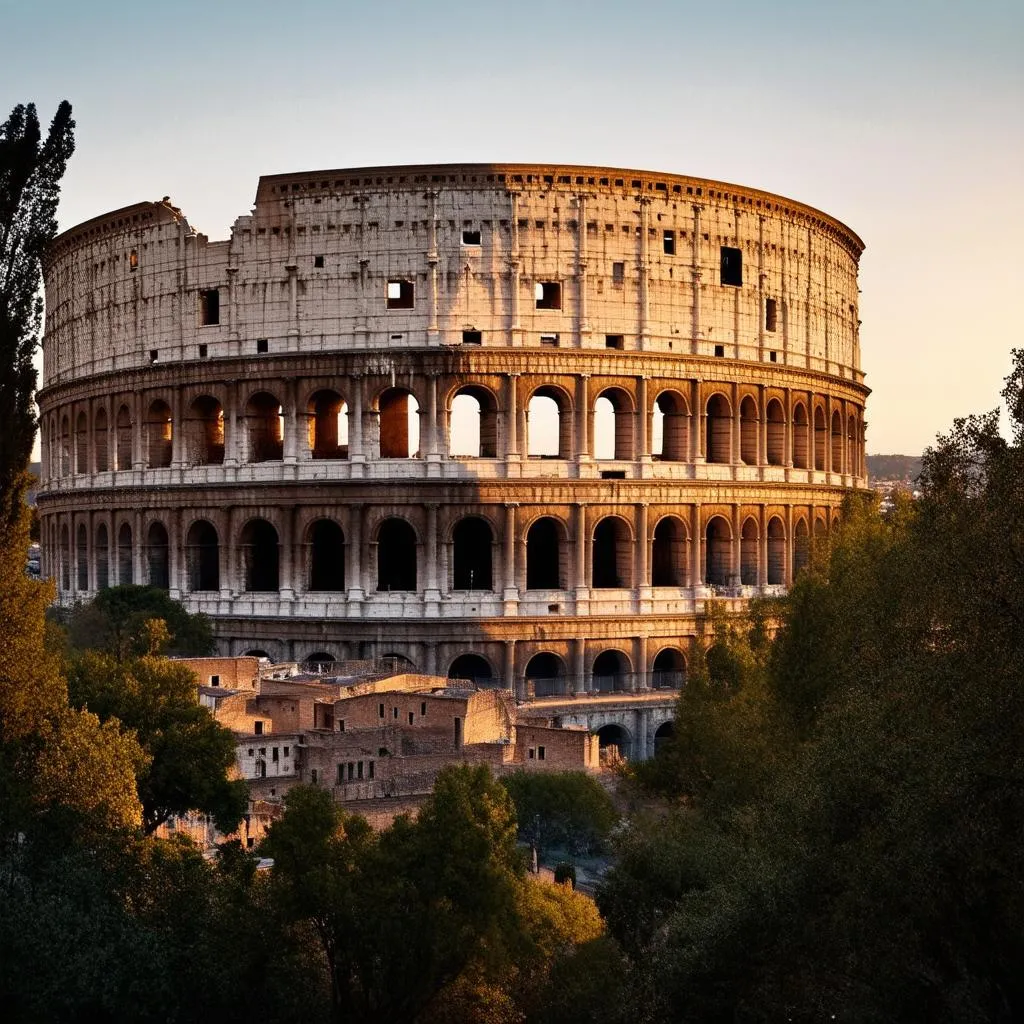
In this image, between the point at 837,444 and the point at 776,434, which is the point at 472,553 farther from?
the point at 837,444

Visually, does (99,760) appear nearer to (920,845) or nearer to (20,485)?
(20,485)

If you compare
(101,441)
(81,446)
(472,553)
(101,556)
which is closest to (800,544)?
(472,553)

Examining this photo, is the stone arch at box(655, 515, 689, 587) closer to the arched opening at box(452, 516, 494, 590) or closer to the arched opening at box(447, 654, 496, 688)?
the arched opening at box(452, 516, 494, 590)

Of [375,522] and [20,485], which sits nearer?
[20,485]

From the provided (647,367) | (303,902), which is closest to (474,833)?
(303,902)

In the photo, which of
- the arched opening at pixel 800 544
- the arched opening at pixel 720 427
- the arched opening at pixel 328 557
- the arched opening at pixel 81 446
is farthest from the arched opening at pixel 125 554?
the arched opening at pixel 800 544

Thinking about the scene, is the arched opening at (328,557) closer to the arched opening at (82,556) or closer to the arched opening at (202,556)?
the arched opening at (202,556)

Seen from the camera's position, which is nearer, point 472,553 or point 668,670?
point 668,670
